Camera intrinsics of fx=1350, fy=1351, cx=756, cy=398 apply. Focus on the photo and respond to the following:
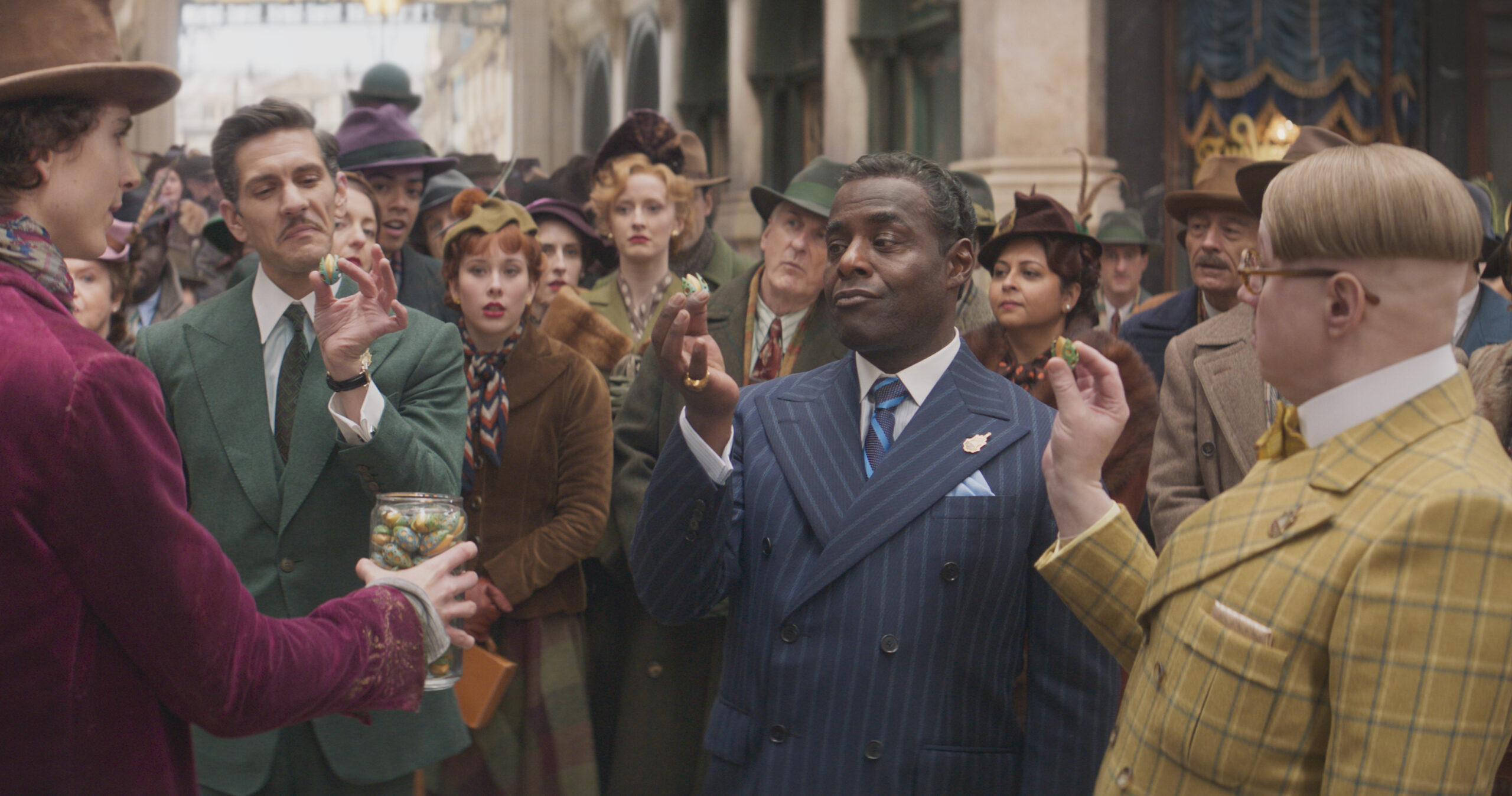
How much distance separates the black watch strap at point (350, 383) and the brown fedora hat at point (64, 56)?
83cm

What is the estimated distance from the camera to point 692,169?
6.67 metres

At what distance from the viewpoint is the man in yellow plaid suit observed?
1560 millimetres

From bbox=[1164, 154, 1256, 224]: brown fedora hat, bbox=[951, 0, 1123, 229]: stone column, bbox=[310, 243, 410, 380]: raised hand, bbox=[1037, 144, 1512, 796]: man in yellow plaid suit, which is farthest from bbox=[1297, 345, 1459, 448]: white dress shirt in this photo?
bbox=[951, 0, 1123, 229]: stone column

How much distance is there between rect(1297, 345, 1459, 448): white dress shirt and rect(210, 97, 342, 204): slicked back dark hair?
237 centimetres

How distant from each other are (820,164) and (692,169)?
6.88ft

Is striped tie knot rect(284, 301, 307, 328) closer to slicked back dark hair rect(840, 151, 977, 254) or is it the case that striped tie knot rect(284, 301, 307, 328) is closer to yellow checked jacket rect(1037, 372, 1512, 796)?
slicked back dark hair rect(840, 151, 977, 254)

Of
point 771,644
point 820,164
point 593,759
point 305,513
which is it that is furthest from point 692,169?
point 771,644

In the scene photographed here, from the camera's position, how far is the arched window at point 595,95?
20.7 metres

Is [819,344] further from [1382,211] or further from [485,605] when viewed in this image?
[1382,211]

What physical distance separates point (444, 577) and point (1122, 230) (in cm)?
580

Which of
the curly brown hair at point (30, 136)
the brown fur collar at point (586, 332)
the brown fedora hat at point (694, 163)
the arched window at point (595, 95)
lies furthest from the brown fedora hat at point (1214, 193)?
the arched window at point (595, 95)

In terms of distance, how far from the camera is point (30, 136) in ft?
6.16

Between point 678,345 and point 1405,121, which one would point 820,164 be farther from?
point 1405,121

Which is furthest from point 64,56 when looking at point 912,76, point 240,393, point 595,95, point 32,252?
point 595,95
